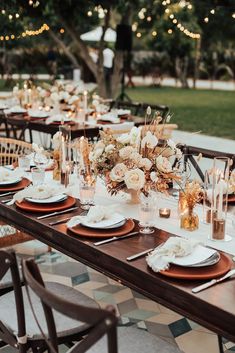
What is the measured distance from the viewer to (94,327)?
1475 millimetres

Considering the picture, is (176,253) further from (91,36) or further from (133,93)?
(133,93)

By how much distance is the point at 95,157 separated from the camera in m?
2.83

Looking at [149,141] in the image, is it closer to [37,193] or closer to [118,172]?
[118,172]

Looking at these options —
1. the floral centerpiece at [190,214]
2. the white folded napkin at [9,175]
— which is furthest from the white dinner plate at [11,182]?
the floral centerpiece at [190,214]

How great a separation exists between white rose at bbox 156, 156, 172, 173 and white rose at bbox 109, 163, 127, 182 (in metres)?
0.16

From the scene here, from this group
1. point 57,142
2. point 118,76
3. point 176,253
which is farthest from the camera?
point 118,76

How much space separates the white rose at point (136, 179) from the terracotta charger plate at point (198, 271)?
64 centimetres

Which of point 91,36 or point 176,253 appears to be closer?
point 176,253

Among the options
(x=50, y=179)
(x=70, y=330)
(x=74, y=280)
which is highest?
(x=50, y=179)

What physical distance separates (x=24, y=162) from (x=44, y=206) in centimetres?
76

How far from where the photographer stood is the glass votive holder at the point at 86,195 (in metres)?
2.87

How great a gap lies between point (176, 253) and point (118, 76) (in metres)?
10.2

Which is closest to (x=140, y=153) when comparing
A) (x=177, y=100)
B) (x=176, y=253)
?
(x=176, y=253)

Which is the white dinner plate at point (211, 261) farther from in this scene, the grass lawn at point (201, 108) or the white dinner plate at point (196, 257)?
the grass lawn at point (201, 108)
